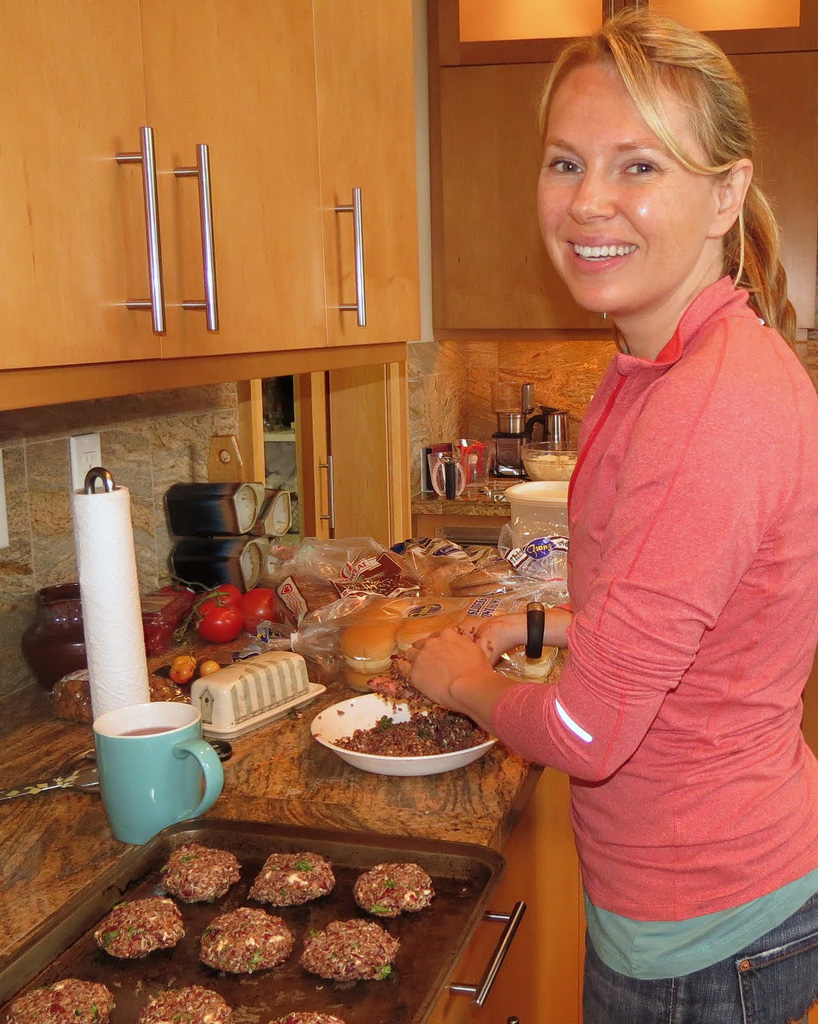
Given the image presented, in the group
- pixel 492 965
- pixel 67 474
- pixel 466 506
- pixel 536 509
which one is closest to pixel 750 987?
pixel 492 965

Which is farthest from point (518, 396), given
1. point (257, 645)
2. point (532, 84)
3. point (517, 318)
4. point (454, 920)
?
point (454, 920)

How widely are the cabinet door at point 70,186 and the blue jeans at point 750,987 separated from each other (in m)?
0.86

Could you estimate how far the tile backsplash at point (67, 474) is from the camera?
1626mm

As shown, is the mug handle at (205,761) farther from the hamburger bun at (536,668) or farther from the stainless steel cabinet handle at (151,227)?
the hamburger bun at (536,668)

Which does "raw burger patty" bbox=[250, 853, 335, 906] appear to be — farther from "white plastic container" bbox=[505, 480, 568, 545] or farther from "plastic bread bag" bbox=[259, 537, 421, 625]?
"white plastic container" bbox=[505, 480, 568, 545]

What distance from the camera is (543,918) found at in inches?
63.3

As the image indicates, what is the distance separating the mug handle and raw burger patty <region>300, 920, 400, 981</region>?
0.83 feet

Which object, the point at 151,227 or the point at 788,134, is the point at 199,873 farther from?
the point at 788,134

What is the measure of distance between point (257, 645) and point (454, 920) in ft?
2.80

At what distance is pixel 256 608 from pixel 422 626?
35cm

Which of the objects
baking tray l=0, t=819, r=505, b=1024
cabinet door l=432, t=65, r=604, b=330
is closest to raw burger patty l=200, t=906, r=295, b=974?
baking tray l=0, t=819, r=505, b=1024

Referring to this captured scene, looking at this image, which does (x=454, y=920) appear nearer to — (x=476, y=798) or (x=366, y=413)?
(x=476, y=798)

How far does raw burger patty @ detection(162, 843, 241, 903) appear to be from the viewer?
107 cm

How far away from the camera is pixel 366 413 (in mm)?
3025
